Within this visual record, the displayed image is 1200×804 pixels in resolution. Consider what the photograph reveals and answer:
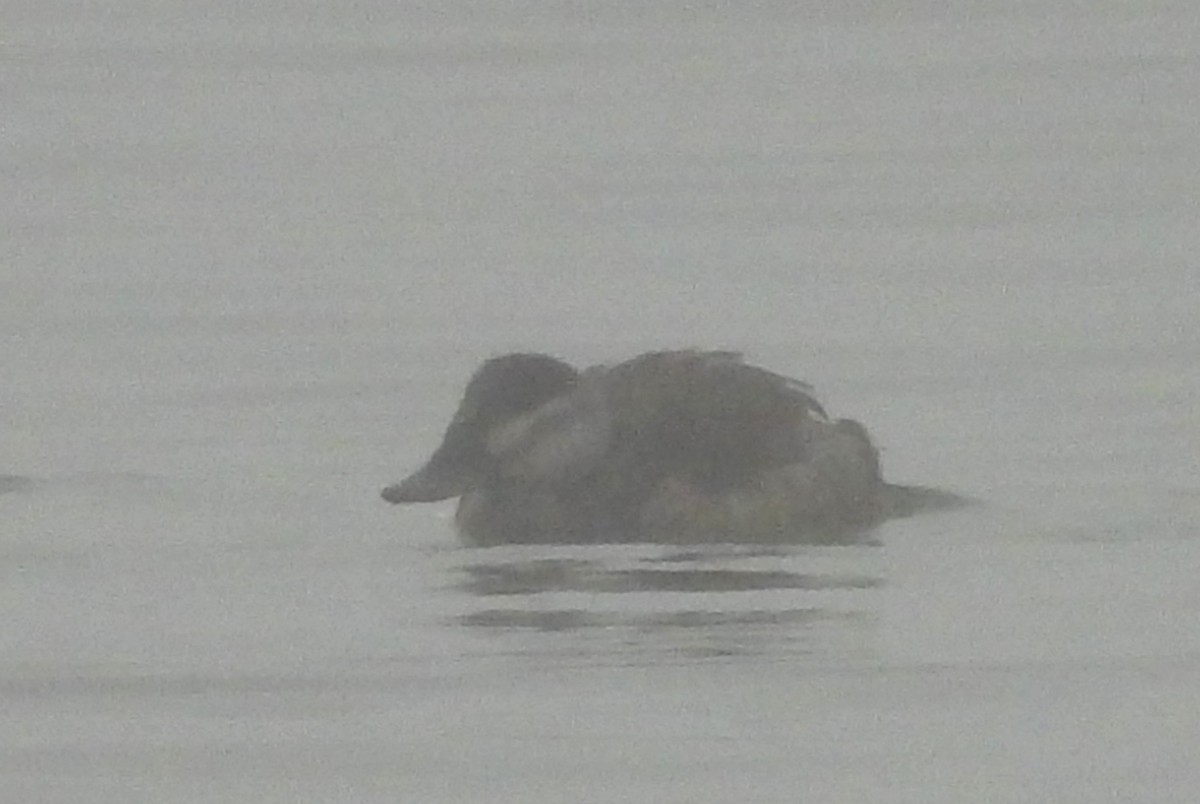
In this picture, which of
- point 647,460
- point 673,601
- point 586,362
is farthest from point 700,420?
point 586,362

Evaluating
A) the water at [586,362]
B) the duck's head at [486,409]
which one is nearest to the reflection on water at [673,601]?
the water at [586,362]

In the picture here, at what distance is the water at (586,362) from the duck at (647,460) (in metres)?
Answer: 0.18

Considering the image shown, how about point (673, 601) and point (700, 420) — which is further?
point (700, 420)

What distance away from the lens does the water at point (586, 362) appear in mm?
13539

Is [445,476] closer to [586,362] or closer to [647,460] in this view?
[647,460]

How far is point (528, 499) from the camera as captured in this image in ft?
54.8

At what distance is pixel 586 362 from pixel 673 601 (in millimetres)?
6650

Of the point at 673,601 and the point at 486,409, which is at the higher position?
the point at 486,409

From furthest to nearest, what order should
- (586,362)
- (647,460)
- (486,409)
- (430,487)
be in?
1. (586,362)
2. (486,409)
3. (430,487)
4. (647,460)

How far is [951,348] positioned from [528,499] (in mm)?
5273

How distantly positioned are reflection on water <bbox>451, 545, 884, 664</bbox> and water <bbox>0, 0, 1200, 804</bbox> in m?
0.02

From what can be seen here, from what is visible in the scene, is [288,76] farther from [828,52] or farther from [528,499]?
[528,499]

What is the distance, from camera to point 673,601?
15430mm

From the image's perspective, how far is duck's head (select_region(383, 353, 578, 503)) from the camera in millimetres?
17062
